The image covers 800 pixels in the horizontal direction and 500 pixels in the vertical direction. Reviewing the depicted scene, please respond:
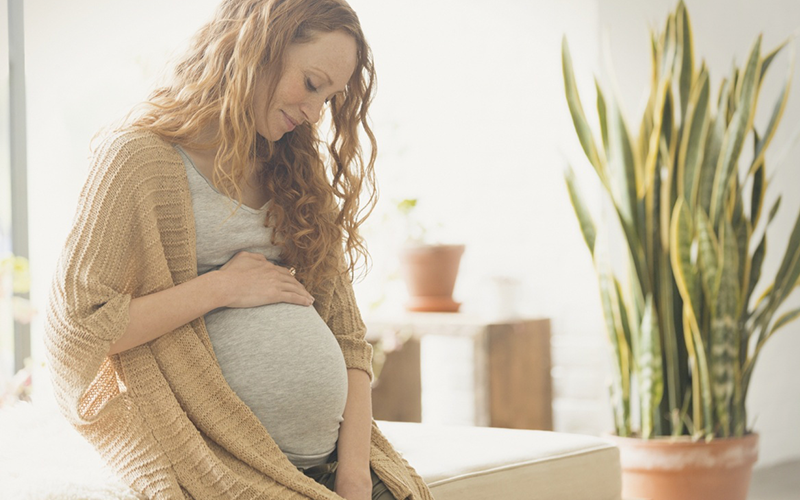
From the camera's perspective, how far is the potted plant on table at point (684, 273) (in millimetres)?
2352

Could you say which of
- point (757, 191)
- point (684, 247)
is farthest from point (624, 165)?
point (757, 191)

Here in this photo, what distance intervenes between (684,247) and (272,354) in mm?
1476

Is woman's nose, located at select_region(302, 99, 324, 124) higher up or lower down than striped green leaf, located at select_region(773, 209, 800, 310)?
higher up

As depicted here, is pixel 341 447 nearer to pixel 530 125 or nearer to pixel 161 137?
pixel 161 137

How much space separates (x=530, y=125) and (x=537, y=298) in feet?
2.21

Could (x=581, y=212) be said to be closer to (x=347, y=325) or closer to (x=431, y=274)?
(x=431, y=274)

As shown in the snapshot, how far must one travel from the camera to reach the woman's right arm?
1156mm

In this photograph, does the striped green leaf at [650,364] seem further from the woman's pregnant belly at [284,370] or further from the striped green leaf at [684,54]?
the woman's pregnant belly at [284,370]

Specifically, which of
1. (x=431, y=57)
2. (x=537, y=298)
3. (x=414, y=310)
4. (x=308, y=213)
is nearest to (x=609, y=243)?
(x=537, y=298)

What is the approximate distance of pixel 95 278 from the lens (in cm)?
111

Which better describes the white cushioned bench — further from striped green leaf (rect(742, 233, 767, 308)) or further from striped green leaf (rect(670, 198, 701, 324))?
striped green leaf (rect(742, 233, 767, 308))

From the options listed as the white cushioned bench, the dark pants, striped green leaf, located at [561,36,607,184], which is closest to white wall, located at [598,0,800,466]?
striped green leaf, located at [561,36,607,184]

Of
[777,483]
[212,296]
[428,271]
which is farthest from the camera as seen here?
[777,483]

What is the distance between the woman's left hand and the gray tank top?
5 centimetres
